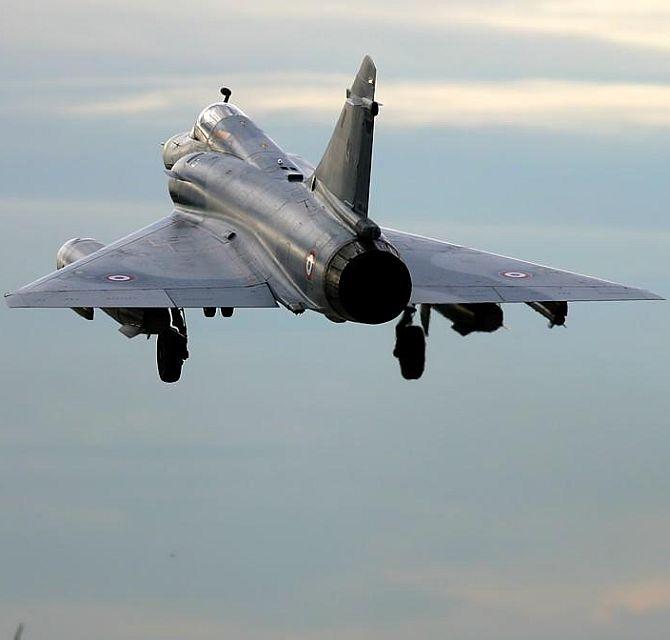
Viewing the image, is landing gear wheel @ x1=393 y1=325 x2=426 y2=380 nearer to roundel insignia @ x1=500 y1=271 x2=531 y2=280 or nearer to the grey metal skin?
roundel insignia @ x1=500 y1=271 x2=531 y2=280

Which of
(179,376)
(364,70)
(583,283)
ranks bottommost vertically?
(179,376)

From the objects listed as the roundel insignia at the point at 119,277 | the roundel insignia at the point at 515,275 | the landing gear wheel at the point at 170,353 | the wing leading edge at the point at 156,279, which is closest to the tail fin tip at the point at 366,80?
the wing leading edge at the point at 156,279

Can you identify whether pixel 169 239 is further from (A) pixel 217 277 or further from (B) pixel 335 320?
(B) pixel 335 320

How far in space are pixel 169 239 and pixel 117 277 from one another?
330 cm

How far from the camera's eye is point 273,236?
4325 cm

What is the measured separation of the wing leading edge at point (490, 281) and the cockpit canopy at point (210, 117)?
650 cm

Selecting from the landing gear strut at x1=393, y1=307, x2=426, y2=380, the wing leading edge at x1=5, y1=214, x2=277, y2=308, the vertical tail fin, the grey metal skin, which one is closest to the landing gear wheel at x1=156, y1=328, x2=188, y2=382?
the wing leading edge at x1=5, y1=214, x2=277, y2=308

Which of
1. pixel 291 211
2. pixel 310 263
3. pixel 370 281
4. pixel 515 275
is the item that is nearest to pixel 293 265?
pixel 310 263

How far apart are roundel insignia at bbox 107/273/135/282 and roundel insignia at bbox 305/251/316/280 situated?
4.31m

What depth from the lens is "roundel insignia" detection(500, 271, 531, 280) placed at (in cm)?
4397

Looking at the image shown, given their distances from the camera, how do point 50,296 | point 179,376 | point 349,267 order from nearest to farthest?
point 349,267 → point 50,296 → point 179,376

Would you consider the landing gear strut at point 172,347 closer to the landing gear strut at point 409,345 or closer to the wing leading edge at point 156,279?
the wing leading edge at point 156,279

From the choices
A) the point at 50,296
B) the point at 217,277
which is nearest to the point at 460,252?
the point at 217,277

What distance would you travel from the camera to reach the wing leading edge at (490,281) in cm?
4300
